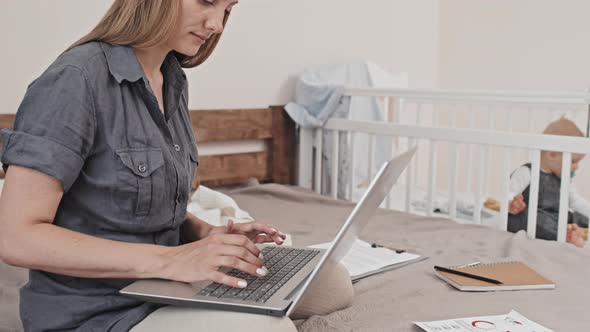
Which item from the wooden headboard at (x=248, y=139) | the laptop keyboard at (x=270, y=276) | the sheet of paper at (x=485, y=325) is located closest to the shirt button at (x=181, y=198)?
the laptop keyboard at (x=270, y=276)

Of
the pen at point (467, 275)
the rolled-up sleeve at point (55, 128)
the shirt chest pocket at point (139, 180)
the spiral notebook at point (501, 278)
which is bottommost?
the spiral notebook at point (501, 278)

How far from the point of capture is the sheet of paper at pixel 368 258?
144 centimetres

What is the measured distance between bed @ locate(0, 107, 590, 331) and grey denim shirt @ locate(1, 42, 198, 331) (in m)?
0.32

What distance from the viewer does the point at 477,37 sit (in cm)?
359

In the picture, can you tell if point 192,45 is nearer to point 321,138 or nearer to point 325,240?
point 325,240

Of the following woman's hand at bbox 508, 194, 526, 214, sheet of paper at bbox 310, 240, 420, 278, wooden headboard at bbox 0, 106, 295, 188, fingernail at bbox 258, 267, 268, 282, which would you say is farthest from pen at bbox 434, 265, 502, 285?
wooden headboard at bbox 0, 106, 295, 188

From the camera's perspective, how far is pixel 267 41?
261cm

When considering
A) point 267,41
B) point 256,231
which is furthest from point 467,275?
point 267,41

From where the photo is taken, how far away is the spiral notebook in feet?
4.30

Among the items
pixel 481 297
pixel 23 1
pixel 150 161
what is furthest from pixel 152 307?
pixel 23 1

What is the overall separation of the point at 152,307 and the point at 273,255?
236 mm

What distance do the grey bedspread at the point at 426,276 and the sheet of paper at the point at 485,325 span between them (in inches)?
1.6

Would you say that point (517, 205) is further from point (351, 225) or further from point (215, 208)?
point (351, 225)

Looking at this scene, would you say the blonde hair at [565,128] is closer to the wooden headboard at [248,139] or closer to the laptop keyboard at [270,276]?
the wooden headboard at [248,139]
